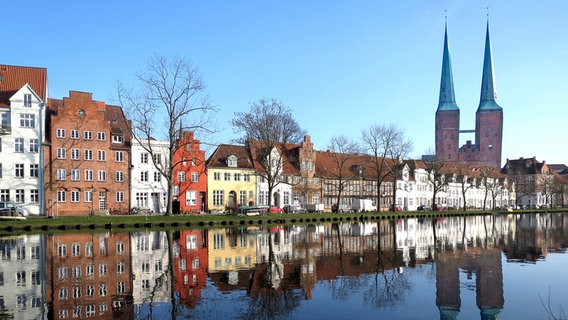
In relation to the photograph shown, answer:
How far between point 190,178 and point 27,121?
19809 millimetres

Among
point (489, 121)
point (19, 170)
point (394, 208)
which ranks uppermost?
point (489, 121)

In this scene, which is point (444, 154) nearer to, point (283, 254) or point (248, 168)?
point (248, 168)

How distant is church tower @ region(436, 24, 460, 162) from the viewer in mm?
176500

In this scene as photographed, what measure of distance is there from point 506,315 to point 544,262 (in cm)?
1270

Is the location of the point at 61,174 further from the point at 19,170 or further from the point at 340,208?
the point at 340,208

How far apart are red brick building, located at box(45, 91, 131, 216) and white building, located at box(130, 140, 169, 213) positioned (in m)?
1.00

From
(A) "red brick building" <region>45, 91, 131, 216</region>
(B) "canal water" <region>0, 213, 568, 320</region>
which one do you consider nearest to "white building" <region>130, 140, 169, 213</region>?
(A) "red brick building" <region>45, 91, 131, 216</region>

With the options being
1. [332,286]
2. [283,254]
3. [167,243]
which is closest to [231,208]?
[167,243]

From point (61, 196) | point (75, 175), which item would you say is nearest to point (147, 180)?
point (75, 175)

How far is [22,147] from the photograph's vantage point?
52781 mm

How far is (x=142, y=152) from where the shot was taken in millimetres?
61094

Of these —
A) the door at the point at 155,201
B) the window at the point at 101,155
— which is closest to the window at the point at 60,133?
the window at the point at 101,155

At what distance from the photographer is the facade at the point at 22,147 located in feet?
170

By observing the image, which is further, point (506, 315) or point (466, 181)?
point (466, 181)
